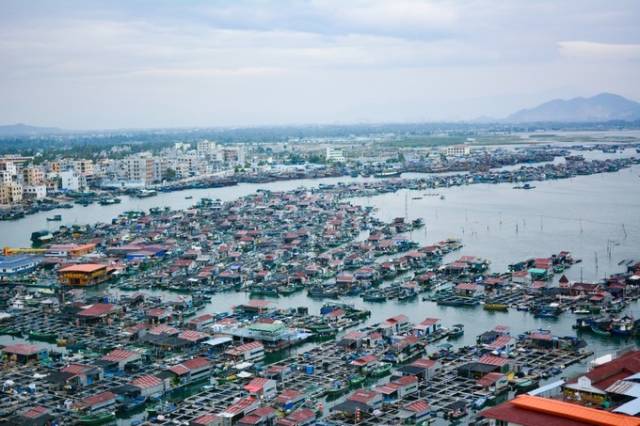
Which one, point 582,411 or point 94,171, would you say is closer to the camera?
point 582,411

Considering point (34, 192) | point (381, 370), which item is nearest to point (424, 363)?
point (381, 370)

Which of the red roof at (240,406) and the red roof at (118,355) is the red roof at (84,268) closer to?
the red roof at (118,355)

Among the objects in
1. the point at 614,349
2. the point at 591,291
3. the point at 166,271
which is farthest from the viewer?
the point at 166,271

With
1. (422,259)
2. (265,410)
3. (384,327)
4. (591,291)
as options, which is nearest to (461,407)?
(265,410)

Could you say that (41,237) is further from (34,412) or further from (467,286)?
(34,412)

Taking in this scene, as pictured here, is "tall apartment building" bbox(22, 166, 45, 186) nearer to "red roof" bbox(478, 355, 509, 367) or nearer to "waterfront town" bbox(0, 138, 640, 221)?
"waterfront town" bbox(0, 138, 640, 221)

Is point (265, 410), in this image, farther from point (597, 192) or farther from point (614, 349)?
point (597, 192)

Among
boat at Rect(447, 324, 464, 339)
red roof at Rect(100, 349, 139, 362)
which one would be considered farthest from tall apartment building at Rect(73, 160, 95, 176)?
boat at Rect(447, 324, 464, 339)
